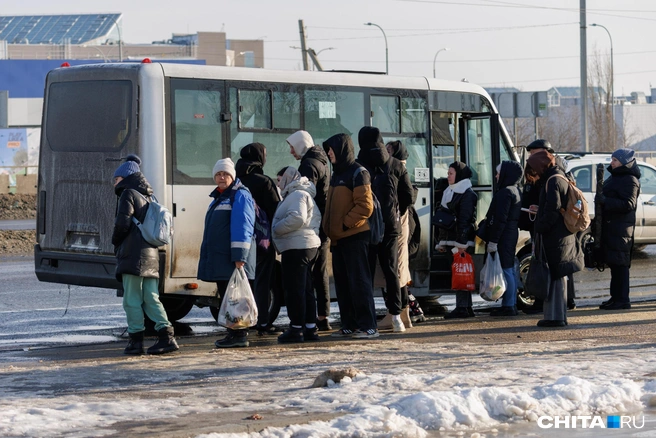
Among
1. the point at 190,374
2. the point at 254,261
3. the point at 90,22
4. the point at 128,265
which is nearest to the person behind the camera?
the point at 190,374

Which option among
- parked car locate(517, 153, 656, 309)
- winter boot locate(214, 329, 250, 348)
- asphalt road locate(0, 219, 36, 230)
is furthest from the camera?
asphalt road locate(0, 219, 36, 230)

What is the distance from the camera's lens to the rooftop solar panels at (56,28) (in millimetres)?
130875

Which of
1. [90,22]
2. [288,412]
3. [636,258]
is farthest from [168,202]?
[90,22]

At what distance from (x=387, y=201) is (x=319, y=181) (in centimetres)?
69

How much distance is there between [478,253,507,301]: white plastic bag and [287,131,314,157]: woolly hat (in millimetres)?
2688

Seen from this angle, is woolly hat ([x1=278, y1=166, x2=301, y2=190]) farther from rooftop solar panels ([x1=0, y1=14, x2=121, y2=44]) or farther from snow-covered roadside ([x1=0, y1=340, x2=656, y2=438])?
rooftop solar panels ([x1=0, y1=14, x2=121, y2=44])

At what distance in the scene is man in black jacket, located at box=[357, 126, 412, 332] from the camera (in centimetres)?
1066

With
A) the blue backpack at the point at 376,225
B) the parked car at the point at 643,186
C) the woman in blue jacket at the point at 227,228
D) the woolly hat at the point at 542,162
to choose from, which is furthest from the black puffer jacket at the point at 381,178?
the parked car at the point at 643,186

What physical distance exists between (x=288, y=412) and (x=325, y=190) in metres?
4.26

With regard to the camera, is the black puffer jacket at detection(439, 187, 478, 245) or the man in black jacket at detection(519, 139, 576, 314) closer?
the man in black jacket at detection(519, 139, 576, 314)

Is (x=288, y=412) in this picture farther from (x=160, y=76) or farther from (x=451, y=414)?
(x=160, y=76)

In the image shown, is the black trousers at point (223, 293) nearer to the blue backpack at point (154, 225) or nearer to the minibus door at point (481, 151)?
the blue backpack at point (154, 225)

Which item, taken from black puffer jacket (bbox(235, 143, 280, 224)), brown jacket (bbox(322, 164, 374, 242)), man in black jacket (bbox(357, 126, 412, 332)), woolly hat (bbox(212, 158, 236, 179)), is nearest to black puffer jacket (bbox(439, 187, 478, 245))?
man in black jacket (bbox(357, 126, 412, 332))

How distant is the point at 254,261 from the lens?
10016 millimetres
